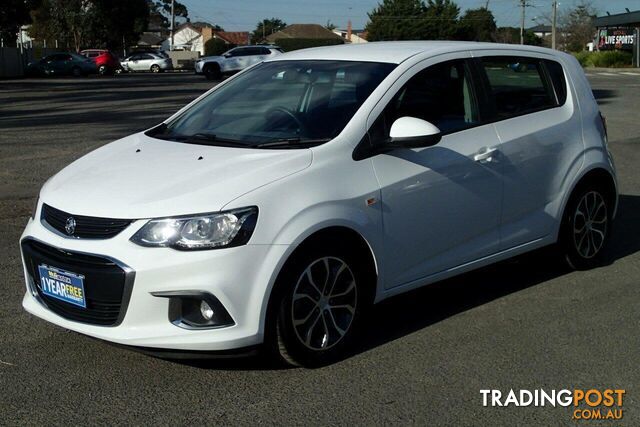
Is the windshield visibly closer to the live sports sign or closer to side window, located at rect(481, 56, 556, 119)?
side window, located at rect(481, 56, 556, 119)

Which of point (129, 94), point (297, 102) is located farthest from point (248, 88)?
point (129, 94)

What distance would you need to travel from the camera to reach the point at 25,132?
639 inches

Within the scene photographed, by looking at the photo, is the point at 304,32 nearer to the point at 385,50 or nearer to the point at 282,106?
the point at 385,50

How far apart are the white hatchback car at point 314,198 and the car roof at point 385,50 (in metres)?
0.02

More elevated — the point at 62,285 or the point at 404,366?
the point at 62,285

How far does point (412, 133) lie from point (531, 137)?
140 centimetres

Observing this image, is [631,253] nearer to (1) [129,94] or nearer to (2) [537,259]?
(2) [537,259]

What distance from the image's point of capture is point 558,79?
6.54 m

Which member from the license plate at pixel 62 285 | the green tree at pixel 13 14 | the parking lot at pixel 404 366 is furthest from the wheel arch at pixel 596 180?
the green tree at pixel 13 14

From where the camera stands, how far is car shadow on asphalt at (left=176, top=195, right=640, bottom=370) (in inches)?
200

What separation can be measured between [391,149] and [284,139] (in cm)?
61

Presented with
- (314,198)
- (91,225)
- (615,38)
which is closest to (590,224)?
(314,198)

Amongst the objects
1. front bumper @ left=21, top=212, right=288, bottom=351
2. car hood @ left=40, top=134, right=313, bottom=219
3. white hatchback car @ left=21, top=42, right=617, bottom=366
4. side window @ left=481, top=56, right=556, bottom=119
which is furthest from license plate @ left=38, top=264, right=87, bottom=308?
side window @ left=481, top=56, right=556, bottom=119

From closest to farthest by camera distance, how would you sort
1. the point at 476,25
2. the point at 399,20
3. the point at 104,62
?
the point at 104,62 < the point at 476,25 < the point at 399,20
